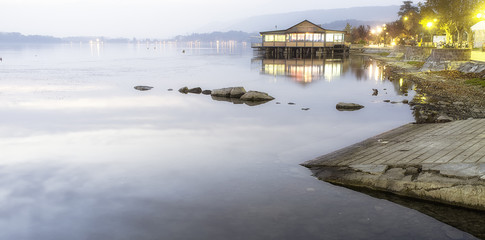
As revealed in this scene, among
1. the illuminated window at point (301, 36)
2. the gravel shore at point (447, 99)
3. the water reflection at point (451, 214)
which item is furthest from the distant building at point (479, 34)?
the water reflection at point (451, 214)

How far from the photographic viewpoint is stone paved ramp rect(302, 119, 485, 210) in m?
9.75

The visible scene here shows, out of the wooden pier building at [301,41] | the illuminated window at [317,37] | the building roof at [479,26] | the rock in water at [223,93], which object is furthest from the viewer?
the illuminated window at [317,37]

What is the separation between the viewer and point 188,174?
13.4m

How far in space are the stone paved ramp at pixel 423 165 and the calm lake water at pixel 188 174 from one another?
2.23 feet

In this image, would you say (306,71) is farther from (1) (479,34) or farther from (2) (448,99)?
(2) (448,99)

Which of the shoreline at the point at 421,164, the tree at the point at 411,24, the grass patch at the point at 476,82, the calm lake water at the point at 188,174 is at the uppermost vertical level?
the tree at the point at 411,24

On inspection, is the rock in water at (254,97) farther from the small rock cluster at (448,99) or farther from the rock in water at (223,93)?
the small rock cluster at (448,99)

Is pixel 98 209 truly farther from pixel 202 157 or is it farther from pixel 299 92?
pixel 299 92

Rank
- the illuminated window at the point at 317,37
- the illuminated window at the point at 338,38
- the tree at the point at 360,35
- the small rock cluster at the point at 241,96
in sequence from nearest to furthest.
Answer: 1. the small rock cluster at the point at 241,96
2. the illuminated window at the point at 317,37
3. the illuminated window at the point at 338,38
4. the tree at the point at 360,35

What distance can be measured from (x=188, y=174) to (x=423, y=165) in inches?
280

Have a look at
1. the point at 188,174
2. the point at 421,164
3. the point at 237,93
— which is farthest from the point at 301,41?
the point at 421,164

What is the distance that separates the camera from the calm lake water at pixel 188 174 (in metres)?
9.43

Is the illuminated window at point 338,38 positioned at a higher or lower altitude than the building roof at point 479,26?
higher

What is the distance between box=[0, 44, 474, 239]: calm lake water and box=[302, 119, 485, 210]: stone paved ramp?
68 centimetres
